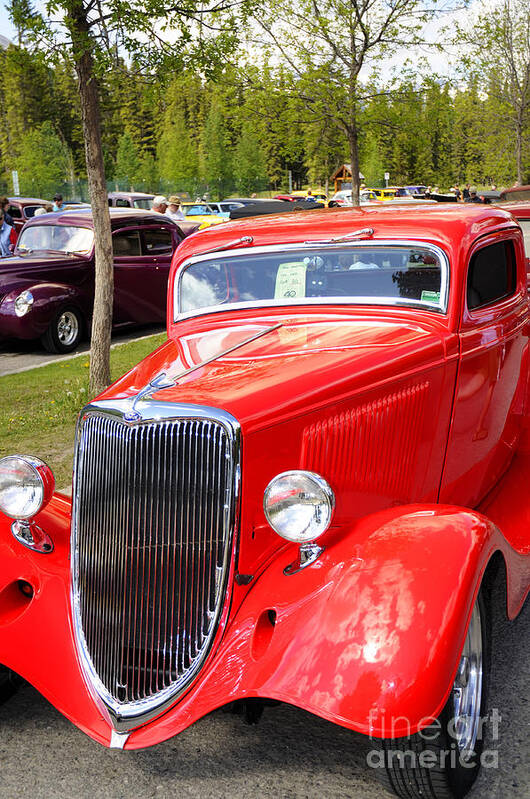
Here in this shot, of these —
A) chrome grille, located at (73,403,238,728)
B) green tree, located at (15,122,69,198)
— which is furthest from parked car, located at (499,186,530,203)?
green tree, located at (15,122,69,198)

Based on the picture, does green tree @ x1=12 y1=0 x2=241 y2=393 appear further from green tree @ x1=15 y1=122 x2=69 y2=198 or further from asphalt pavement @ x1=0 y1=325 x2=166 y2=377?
green tree @ x1=15 y1=122 x2=69 y2=198

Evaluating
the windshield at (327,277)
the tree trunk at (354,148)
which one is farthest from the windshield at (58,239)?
the windshield at (327,277)

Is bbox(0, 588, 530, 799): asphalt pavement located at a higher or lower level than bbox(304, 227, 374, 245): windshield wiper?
lower

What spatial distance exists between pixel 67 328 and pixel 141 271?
1.43 m

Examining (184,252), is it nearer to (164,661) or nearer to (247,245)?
(247,245)

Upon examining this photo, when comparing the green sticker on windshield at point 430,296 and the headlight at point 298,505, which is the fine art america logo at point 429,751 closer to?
the headlight at point 298,505

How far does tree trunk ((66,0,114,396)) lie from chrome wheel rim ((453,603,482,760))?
5.00 meters

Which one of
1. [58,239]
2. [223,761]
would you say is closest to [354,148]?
[58,239]

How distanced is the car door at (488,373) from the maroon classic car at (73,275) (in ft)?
23.0

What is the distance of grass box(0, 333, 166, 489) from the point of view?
20.5 ft

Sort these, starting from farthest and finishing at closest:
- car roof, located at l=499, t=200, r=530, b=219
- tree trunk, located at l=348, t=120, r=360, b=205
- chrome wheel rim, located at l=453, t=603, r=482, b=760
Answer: tree trunk, located at l=348, t=120, r=360, b=205
car roof, located at l=499, t=200, r=530, b=219
chrome wheel rim, located at l=453, t=603, r=482, b=760

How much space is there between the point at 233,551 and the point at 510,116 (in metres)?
20.2

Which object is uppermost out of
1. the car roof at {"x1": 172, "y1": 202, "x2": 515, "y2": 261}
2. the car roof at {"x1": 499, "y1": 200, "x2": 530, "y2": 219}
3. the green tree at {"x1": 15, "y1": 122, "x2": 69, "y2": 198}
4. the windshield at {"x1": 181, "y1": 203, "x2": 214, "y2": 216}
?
the green tree at {"x1": 15, "y1": 122, "x2": 69, "y2": 198}

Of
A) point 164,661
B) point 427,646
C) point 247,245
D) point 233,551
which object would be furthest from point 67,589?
point 247,245
